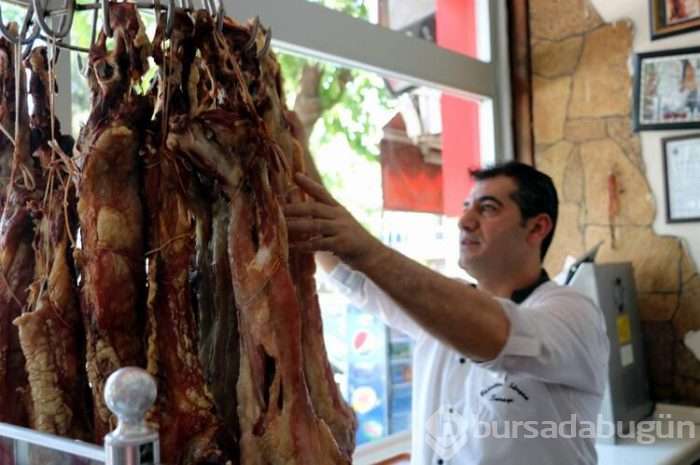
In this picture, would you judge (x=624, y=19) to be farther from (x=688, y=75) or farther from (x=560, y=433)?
(x=560, y=433)

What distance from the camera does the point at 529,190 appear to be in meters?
1.64

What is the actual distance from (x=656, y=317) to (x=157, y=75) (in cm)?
206

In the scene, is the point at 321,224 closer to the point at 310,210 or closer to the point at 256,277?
the point at 310,210

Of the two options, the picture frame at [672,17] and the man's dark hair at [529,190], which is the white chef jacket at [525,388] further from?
the picture frame at [672,17]

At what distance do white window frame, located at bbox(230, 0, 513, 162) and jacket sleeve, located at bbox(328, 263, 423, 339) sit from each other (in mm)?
583

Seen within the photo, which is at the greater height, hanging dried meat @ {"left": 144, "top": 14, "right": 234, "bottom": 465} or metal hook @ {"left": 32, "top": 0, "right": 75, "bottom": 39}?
metal hook @ {"left": 32, "top": 0, "right": 75, "bottom": 39}

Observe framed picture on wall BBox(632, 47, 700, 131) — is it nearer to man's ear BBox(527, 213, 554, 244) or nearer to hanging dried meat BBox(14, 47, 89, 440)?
man's ear BBox(527, 213, 554, 244)

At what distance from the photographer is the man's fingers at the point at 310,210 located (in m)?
0.65

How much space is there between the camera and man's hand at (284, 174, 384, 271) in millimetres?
660

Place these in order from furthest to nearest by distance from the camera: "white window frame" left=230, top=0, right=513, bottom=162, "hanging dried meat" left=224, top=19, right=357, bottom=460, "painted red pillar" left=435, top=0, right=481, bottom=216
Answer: "painted red pillar" left=435, top=0, right=481, bottom=216 → "white window frame" left=230, top=0, right=513, bottom=162 → "hanging dried meat" left=224, top=19, right=357, bottom=460

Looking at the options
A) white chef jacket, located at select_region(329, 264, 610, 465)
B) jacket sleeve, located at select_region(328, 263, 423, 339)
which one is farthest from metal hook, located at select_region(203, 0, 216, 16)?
jacket sleeve, located at select_region(328, 263, 423, 339)

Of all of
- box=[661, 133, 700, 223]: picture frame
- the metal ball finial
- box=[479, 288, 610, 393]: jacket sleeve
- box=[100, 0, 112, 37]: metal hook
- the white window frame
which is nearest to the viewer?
the metal ball finial

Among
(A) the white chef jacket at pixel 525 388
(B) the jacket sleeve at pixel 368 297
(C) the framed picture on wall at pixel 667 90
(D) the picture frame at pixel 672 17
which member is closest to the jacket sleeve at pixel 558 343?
(A) the white chef jacket at pixel 525 388

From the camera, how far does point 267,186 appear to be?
602 mm
